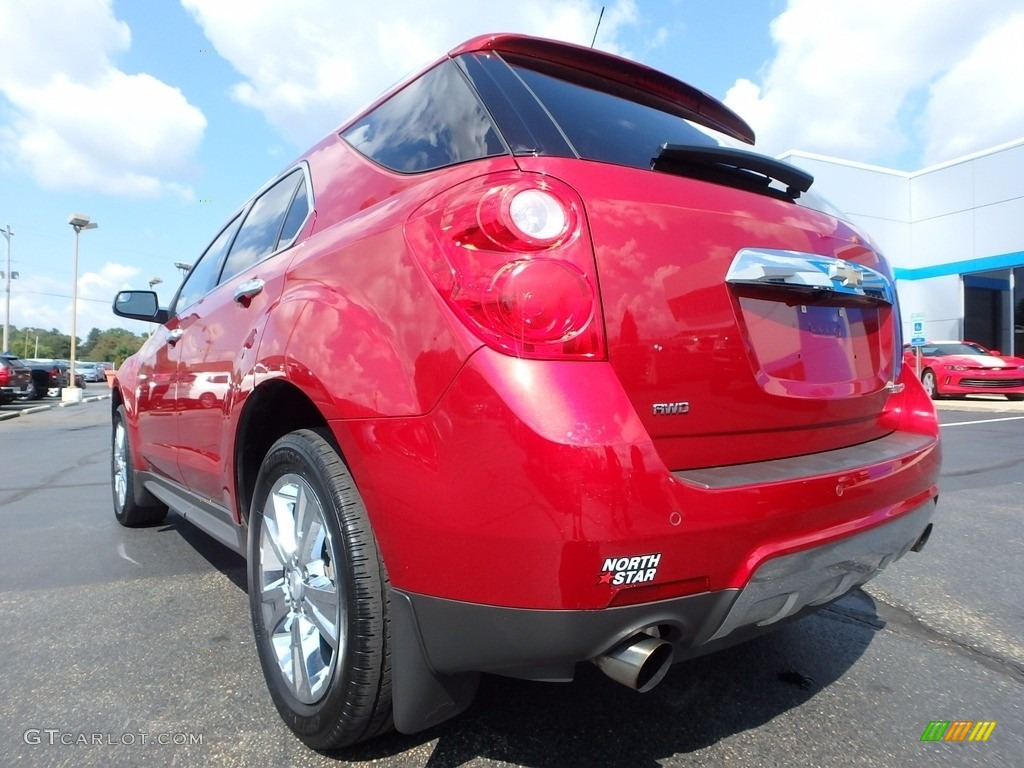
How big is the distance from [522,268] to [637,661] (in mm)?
818

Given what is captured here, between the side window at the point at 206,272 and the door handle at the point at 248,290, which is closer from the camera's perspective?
the door handle at the point at 248,290

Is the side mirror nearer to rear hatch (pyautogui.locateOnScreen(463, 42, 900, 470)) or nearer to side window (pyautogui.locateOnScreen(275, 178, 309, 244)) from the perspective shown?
side window (pyautogui.locateOnScreen(275, 178, 309, 244))

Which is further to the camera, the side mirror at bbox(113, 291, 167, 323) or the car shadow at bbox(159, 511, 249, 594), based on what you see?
the side mirror at bbox(113, 291, 167, 323)

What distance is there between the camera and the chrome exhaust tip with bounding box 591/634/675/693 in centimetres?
139

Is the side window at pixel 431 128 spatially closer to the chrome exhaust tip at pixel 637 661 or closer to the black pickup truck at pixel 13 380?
the chrome exhaust tip at pixel 637 661

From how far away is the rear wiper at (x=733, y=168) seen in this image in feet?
5.80

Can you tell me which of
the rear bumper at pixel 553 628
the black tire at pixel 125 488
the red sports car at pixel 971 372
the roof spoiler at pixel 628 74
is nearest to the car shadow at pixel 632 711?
the rear bumper at pixel 553 628

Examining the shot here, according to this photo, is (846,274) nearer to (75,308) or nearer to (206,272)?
(206,272)

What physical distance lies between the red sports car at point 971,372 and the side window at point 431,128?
1463 centimetres

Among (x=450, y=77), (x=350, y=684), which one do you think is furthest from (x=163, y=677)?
(x=450, y=77)

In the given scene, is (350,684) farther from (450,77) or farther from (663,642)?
(450,77)

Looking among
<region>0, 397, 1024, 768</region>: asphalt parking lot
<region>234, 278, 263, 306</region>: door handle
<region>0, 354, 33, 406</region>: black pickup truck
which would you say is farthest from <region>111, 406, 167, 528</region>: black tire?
<region>0, 354, 33, 406</region>: black pickup truck

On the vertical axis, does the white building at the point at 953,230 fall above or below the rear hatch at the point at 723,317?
above

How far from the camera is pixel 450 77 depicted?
1906 millimetres
